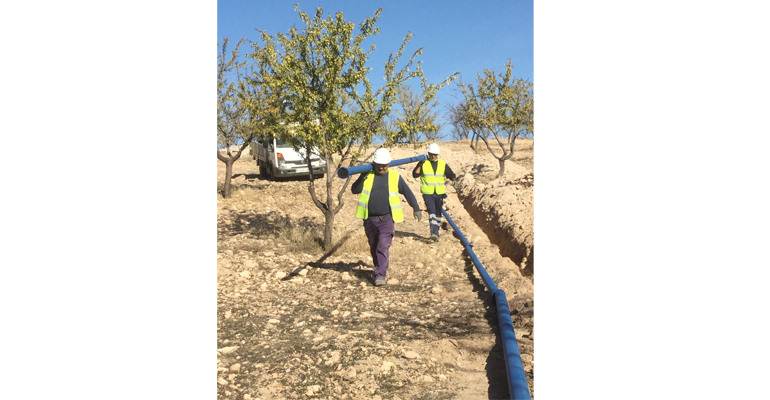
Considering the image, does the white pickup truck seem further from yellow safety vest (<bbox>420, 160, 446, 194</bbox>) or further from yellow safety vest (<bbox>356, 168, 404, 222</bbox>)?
yellow safety vest (<bbox>356, 168, 404, 222</bbox>)

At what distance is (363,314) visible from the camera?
518 cm

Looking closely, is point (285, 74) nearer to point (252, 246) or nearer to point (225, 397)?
point (252, 246)

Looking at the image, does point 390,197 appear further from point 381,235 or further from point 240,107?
point 240,107

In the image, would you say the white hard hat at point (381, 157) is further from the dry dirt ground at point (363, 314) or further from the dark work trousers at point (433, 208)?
the dark work trousers at point (433, 208)

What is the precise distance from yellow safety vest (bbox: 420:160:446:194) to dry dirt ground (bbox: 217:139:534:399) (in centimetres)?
92

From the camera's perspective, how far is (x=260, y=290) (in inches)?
243

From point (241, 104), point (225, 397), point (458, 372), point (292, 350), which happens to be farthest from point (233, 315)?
point (241, 104)

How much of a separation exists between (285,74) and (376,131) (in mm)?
1515

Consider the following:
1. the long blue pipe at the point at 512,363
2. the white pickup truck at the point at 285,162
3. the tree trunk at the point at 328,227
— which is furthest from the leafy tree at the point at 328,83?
the white pickup truck at the point at 285,162

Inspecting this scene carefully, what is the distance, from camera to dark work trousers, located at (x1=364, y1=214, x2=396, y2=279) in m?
6.28

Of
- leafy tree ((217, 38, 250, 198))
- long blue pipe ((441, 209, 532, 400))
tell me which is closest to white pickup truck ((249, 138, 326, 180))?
leafy tree ((217, 38, 250, 198))

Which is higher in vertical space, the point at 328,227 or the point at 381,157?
the point at 381,157

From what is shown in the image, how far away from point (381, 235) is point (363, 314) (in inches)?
52.3

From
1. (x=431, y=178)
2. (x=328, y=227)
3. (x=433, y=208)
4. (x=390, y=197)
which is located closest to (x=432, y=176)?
(x=431, y=178)
